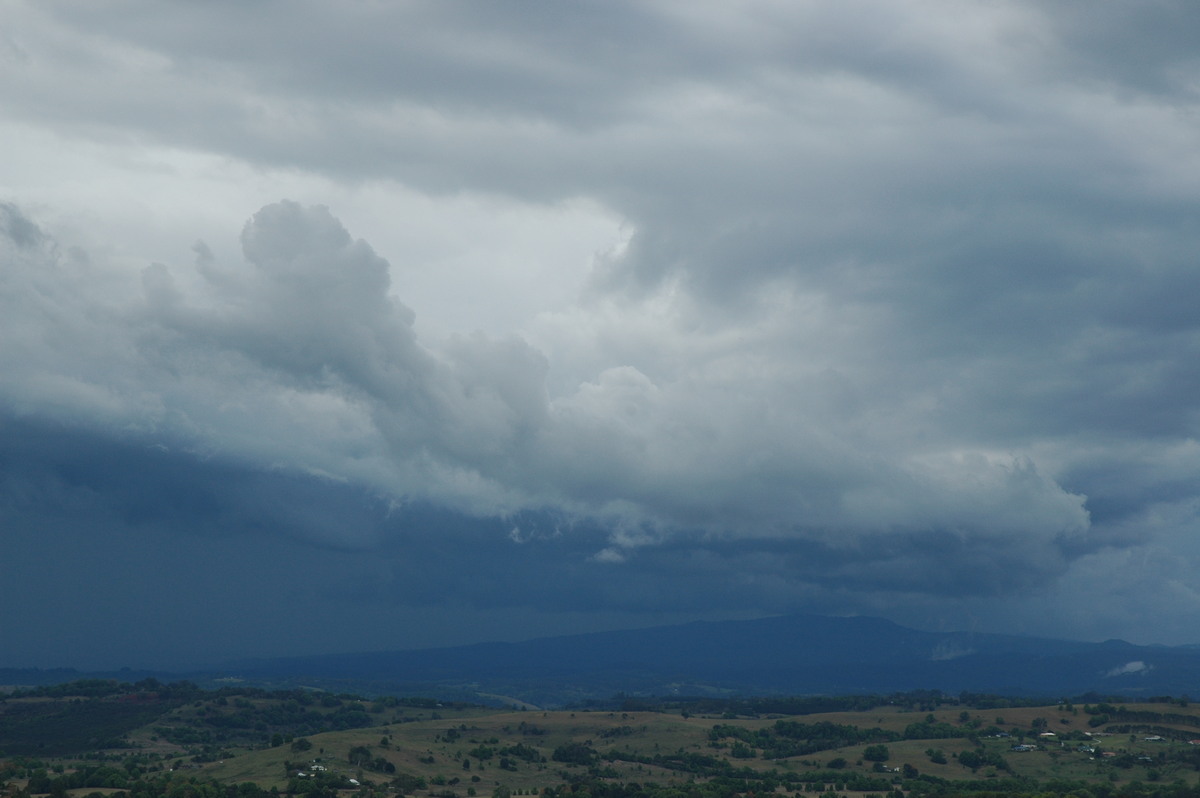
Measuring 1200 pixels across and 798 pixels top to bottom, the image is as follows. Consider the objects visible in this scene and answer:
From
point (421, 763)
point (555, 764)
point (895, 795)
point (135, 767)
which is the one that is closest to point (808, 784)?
point (895, 795)

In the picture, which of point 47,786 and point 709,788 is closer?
point 47,786

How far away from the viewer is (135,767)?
171875mm

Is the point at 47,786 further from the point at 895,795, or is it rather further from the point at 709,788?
the point at 895,795

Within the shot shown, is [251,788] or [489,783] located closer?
[251,788]

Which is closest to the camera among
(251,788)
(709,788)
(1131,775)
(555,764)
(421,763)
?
(251,788)

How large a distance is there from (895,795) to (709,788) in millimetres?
25675


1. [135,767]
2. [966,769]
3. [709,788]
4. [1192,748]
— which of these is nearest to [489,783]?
[709,788]

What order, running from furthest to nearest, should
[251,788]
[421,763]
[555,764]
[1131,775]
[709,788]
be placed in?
1. [555,764]
2. [421,763]
3. [1131,775]
4. [709,788]
5. [251,788]

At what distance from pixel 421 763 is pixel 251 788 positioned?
148 feet

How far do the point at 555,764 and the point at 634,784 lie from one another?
43.5m

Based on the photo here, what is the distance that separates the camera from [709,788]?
155m

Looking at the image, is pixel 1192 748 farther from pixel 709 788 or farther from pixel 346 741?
pixel 346 741

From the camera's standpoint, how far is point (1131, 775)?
171625 millimetres

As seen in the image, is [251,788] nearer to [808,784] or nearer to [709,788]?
[709,788]
